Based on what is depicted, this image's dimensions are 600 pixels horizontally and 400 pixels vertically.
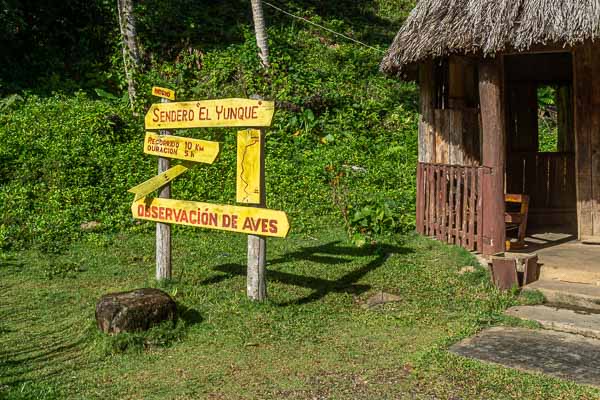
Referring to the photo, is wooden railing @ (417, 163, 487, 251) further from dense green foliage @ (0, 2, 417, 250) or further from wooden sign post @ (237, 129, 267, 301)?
wooden sign post @ (237, 129, 267, 301)

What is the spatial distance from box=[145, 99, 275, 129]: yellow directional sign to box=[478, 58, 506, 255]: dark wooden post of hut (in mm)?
2909

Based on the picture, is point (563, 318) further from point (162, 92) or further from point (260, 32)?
point (260, 32)

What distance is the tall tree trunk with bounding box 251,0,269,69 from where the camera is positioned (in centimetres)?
1571

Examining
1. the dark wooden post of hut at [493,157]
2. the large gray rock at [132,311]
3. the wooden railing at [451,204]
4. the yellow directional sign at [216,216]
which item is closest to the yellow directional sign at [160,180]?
the yellow directional sign at [216,216]

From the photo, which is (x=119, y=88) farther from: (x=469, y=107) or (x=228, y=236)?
(x=469, y=107)

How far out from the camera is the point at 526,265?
7637 mm

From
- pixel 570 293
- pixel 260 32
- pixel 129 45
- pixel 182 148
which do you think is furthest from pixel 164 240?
pixel 260 32

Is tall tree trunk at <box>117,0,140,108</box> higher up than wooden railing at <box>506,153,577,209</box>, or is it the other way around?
tall tree trunk at <box>117,0,140,108</box>

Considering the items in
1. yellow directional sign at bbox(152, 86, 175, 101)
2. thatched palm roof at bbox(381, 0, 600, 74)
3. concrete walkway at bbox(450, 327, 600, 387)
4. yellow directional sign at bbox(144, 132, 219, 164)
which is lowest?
concrete walkway at bbox(450, 327, 600, 387)

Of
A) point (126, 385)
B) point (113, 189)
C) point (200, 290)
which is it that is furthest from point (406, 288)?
point (113, 189)

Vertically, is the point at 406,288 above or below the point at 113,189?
below

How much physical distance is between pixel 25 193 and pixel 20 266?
2.56m

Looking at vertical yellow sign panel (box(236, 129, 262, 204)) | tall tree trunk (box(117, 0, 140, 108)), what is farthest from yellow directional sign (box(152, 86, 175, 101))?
tall tree trunk (box(117, 0, 140, 108))

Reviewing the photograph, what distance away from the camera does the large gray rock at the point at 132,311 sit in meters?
6.32
